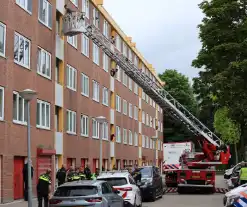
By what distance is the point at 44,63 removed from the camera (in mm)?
28938

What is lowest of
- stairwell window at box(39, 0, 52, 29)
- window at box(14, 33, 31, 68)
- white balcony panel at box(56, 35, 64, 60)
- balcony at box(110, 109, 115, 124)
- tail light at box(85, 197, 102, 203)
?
tail light at box(85, 197, 102, 203)

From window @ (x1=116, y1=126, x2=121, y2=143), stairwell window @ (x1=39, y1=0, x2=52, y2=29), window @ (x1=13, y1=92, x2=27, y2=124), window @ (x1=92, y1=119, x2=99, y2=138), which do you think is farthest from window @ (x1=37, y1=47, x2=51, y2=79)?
window @ (x1=116, y1=126, x2=121, y2=143)

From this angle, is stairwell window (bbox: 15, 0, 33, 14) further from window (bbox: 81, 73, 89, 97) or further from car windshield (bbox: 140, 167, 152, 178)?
window (bbox: 81, 73, 89, 97)

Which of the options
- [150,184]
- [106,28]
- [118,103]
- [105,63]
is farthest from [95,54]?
[150,184]

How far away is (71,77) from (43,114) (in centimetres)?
591

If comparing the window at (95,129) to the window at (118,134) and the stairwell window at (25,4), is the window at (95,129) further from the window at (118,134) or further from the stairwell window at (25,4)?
the stairwell window at (25,4)

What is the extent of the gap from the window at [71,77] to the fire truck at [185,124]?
8.03ft

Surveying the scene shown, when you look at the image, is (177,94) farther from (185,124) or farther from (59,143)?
(59,143)

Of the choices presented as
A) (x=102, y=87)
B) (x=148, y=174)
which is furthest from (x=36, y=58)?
(x=102, y=87)

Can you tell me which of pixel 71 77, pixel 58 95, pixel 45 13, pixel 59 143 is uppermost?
pixel 45 13

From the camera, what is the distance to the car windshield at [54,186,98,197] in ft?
49.0

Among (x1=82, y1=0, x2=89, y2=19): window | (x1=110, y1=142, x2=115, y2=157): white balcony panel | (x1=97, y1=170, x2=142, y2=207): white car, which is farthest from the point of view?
(x1=110, y1=142, x2=115, y2=157): white balcony panel

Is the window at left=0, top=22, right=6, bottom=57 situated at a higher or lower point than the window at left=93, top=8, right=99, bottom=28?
lower

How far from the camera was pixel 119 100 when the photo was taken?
164 ft
